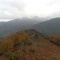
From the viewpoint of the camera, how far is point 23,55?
32.2m

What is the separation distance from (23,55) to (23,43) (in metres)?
8.90

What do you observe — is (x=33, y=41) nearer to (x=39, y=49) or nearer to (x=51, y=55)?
(x=39, y=49)

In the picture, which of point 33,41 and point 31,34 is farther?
point 31,34

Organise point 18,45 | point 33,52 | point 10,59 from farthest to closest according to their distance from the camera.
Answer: point 18,45
point 33,52
point 10,59

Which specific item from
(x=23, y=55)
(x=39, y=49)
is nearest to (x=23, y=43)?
(x=39, y=49)

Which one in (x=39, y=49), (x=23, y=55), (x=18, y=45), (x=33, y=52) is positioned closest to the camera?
(x=23, y=55)

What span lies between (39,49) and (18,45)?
19.3 feet

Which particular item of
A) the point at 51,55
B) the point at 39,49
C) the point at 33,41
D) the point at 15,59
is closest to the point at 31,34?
the point at 33,41

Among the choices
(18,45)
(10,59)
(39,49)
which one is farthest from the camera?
(18,45)

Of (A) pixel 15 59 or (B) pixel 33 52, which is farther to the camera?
(B) pixel 33 52

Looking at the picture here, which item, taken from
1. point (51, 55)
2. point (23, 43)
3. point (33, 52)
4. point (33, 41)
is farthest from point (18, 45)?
point (51, 55)

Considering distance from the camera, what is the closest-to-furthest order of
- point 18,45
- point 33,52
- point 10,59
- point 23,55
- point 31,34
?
1. point 10,59
2. point 23,55
3. point 33,52
4. point 18,45
5. point 31,34

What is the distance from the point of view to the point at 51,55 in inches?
1300

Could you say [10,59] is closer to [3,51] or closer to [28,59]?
[28,59]
